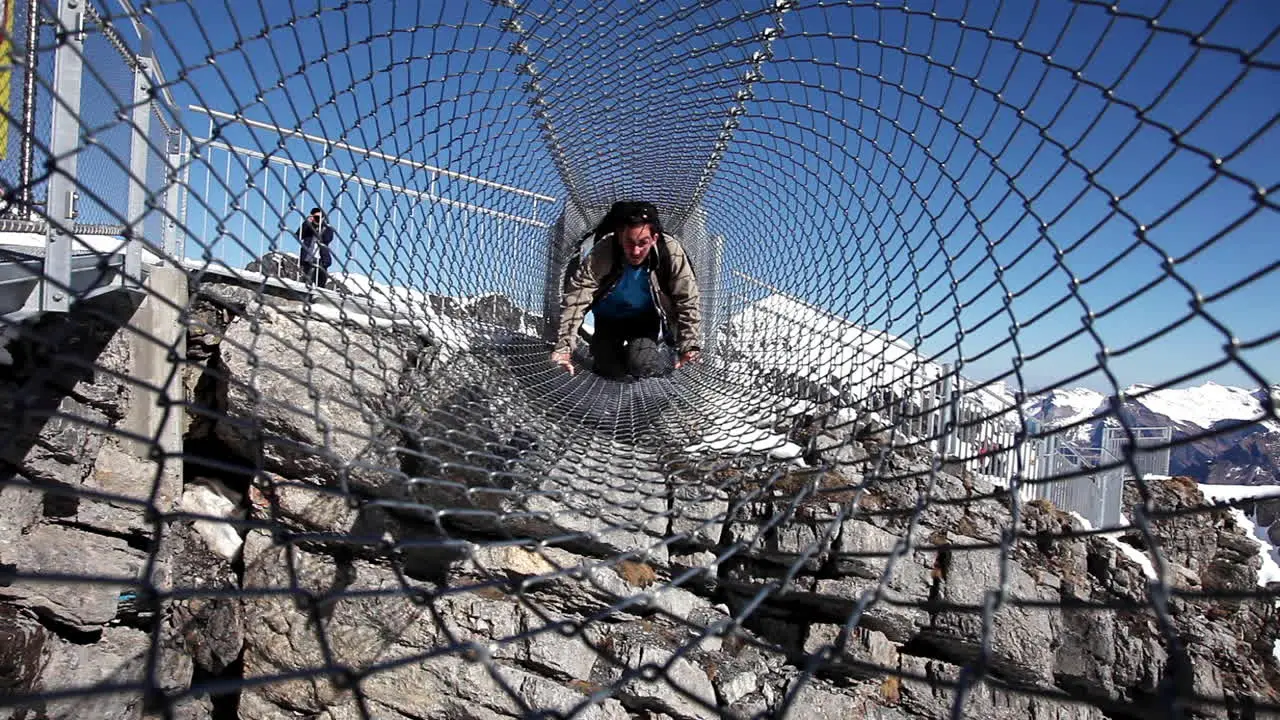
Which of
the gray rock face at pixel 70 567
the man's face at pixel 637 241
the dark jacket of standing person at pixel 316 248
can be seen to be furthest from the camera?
the man's face at pixel 637 241

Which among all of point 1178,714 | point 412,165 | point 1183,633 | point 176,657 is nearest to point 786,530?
point 412,165

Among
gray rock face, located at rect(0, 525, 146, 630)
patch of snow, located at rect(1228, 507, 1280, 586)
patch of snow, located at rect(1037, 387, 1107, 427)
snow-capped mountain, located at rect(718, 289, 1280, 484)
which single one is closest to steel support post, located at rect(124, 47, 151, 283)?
gray rock face, located at rect(0, 525, 146, 630)

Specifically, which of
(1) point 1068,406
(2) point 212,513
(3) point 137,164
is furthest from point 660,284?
(1) point 1068,406

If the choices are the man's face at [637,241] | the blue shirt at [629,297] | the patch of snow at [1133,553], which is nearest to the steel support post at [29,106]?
the man's face at [637,241]

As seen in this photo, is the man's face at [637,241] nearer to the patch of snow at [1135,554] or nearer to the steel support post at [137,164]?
the steel support post at [137,164]

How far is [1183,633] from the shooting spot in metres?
5.36

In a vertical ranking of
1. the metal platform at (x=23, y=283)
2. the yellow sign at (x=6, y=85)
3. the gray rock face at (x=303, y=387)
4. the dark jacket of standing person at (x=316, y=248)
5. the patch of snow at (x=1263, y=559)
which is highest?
the yellow sign at (x=6, y=85)

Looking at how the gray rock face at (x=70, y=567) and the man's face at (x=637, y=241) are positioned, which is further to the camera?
the man's face at (x=637, y=241)

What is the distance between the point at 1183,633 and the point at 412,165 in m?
6.78

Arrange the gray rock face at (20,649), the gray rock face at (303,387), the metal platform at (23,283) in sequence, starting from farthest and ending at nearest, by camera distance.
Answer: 1. the gray rock face at (303,387)
2. the gray rock face at (20,649)
3. the metal platform at (23,283)

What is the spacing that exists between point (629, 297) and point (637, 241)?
0.39m

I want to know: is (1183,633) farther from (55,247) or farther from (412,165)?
(55,247)

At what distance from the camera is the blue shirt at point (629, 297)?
136 inches

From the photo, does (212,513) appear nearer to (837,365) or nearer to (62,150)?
(62,150)
